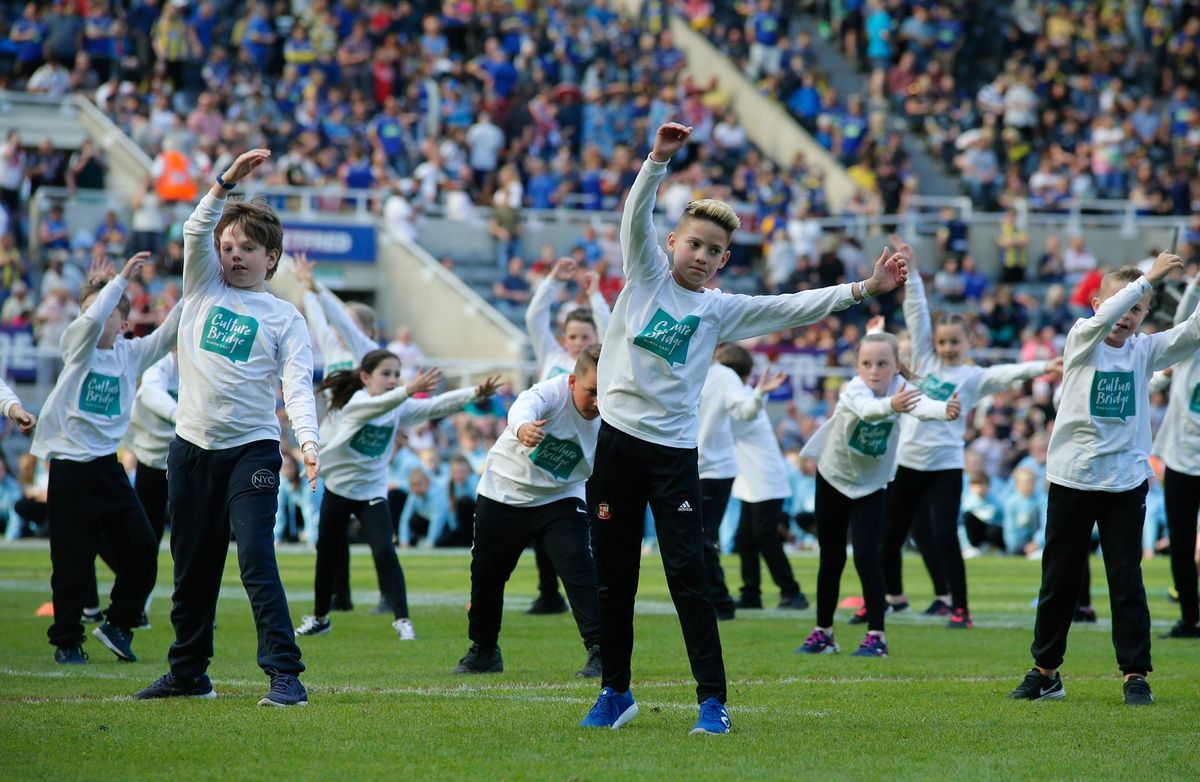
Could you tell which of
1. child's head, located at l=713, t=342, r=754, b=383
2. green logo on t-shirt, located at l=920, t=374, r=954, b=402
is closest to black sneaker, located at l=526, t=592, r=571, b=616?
child's head, located at l=713, t=342, r=754, b=383

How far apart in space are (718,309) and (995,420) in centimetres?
1895

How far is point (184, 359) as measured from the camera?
804cm

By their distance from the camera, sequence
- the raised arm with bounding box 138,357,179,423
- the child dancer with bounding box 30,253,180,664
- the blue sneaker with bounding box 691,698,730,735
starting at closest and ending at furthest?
the blue sneaker with bounding box 691,698,730,735
the child dancer with bounding box 30,253,180,664
the raised arm with bounding box 138,357,179,423

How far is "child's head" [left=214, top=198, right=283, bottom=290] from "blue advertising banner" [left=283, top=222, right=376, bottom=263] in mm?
19638

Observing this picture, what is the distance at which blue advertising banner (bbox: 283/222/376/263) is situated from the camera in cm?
2766

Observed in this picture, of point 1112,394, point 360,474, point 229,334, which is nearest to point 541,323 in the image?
point 360,474

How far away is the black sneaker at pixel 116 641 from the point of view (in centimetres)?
979

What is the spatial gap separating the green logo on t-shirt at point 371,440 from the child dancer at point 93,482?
2.05 m

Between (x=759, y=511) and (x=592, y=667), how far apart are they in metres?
4.87

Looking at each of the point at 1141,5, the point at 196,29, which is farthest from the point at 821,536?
the point at 1141,5

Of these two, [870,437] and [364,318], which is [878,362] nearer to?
A: [870,437]

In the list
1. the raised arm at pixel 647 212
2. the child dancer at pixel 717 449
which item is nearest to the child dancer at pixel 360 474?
the child dancer at pixel 717 449

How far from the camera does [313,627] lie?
11656mm

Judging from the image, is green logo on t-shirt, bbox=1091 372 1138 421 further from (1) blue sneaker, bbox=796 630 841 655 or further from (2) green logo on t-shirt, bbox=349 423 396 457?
(2) green logo on t-shirt, bbox=349 423 396 457
